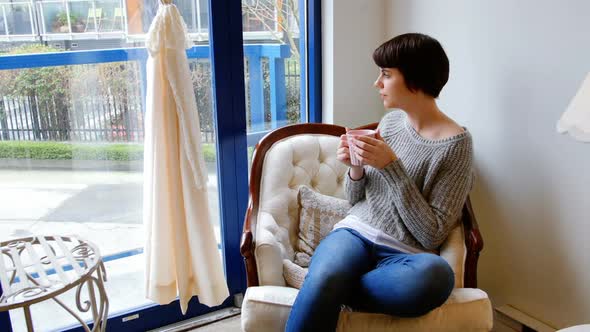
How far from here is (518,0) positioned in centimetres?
175

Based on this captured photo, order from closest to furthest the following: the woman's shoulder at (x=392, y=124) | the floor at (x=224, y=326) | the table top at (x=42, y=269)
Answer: the table top at (x=42, y=269) < the woman's shoulder at (x=392, y=124) < the floor at (x=224, y=326)

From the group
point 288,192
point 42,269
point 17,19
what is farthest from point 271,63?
point 42,269

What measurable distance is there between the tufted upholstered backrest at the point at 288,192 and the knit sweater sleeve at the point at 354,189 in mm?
207

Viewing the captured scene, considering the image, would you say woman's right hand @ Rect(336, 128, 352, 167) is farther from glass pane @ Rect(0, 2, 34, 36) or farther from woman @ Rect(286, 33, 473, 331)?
glass pane @ Rect(0, 2, 34, 36)

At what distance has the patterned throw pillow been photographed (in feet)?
6.07

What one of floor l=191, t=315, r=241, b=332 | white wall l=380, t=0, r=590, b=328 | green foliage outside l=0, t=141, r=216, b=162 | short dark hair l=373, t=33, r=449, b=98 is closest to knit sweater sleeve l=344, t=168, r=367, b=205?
short dark hair l=373, t=33, r=449, b=98

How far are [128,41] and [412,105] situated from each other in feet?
3.61

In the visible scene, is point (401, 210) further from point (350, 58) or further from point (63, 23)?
point (63, 23)

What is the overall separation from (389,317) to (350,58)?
48.4 inches

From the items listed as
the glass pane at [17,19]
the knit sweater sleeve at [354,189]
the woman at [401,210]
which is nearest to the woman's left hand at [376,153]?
the woman at [401,210]

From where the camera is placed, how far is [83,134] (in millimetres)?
1994

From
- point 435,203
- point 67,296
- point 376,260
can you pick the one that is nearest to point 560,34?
point 435,203

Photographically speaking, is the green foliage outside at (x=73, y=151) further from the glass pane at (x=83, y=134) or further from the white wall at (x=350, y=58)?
the white wall at (x=350, y=58)

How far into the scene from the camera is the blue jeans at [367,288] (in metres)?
1.41
